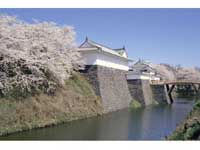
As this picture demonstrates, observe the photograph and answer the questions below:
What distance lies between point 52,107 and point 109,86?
4.21 metres

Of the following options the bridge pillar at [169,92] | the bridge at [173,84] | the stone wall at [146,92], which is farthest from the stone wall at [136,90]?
the bridge pillar at [169,92]

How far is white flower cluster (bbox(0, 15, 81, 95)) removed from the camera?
287 inches

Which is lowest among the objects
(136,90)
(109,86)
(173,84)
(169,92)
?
(169,92)

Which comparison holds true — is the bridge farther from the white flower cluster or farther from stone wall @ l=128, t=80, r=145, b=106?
the white flower cluster

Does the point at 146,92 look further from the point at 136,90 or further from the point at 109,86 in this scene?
the point at 109,86

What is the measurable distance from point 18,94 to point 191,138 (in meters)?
4.35

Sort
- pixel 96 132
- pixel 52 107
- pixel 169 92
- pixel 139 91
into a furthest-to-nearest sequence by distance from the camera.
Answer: pixel 169 92
pixel 139 91
pixel 52 107
pixel 96 132

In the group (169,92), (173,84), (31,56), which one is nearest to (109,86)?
(31,56)

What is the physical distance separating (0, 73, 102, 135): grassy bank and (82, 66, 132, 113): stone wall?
0.30m

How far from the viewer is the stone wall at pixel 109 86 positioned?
11117 millimetres

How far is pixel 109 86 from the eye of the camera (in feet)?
39.1

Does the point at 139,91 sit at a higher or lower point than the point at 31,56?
lower

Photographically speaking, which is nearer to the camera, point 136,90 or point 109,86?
point 109,86

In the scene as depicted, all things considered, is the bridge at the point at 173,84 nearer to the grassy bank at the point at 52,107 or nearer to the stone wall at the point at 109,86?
the stone wall at the point at 109,86
